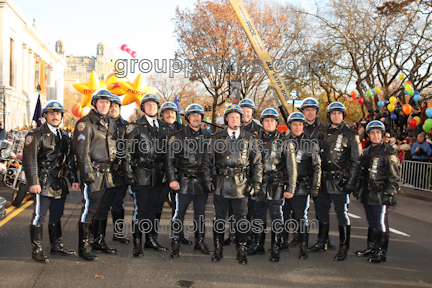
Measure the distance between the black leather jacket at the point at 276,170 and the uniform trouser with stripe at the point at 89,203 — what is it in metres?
2.35

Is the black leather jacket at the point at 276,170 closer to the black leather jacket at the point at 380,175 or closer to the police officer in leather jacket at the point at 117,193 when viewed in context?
the black leather jacket at the point at 380,175

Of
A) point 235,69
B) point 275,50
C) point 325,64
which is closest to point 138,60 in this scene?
point 235,69

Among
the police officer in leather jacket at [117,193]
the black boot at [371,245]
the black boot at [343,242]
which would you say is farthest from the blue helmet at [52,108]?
the black boot at [371,245]

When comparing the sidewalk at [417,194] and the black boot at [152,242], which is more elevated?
the black boot at [152,242]

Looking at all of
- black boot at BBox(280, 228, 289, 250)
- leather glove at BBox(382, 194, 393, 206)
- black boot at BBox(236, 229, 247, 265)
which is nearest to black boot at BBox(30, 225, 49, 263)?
black boot at BBox(236, 229, 247, 265)

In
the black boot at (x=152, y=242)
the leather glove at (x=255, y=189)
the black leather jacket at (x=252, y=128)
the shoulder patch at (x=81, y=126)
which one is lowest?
the black boot at (x=152, y=242)

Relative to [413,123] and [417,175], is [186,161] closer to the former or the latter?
[417,175]

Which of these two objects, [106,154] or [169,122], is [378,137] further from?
[106,154]

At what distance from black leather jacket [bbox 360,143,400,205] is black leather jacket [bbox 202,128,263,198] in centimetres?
169

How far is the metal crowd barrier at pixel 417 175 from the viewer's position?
40.7 feet

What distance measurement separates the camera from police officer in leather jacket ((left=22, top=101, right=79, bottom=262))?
16.2 feet

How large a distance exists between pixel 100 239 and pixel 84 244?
41 cm

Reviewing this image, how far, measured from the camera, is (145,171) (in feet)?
18.1

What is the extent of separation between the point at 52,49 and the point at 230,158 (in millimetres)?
84177
